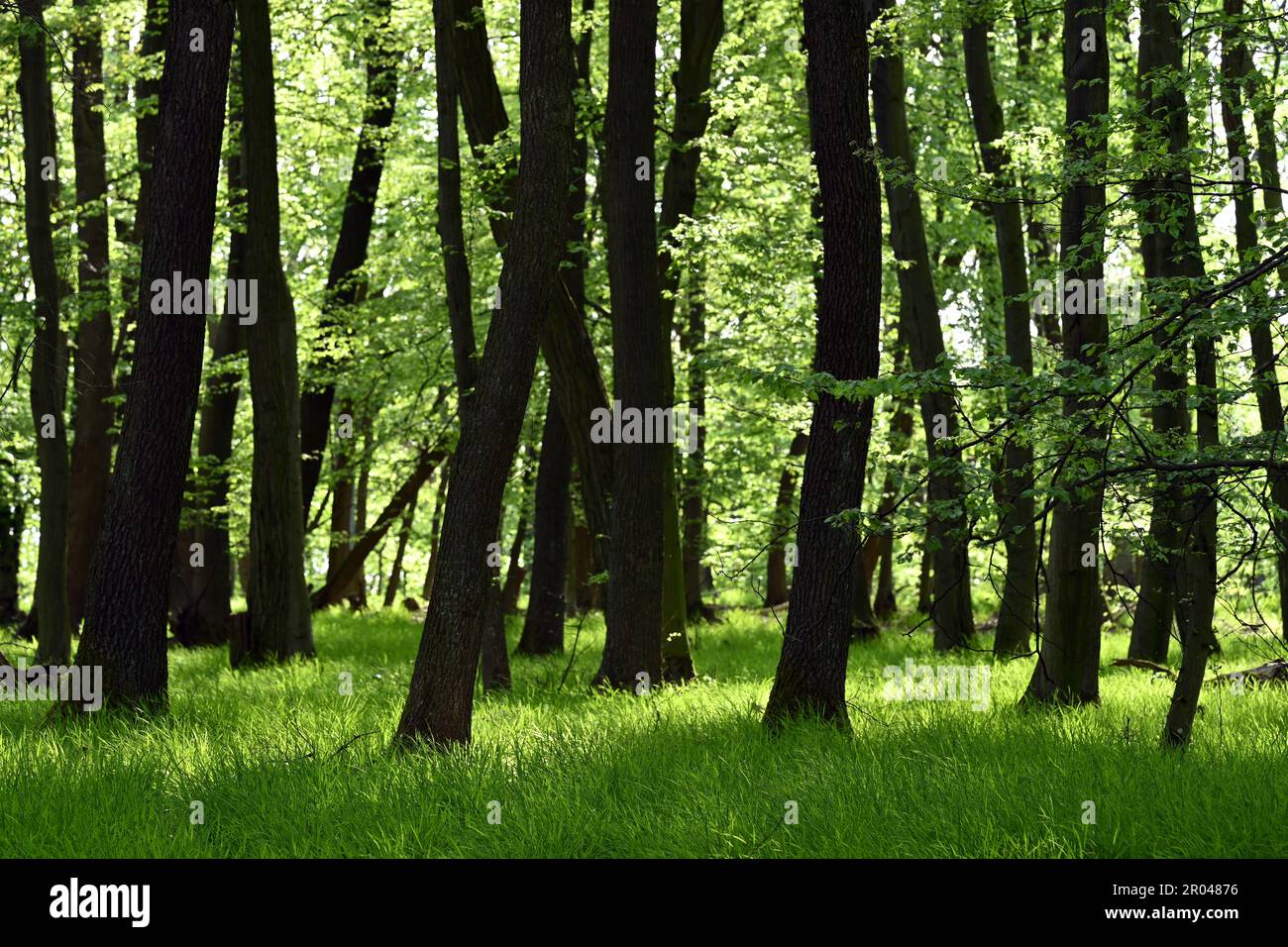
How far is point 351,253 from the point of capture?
56.6ft

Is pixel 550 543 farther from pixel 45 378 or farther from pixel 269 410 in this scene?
pixel 45 378

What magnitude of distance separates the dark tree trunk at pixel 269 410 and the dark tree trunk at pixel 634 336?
3514mm

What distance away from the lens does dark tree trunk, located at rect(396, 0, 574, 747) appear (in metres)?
7.66

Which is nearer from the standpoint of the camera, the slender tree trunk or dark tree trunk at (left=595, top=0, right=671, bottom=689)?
the slender tree trunk

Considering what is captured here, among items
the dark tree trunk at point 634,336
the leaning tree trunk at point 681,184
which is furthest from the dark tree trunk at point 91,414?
the dark tree trunk at point 634,336

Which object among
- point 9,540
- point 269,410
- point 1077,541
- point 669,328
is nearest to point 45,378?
point 269,410

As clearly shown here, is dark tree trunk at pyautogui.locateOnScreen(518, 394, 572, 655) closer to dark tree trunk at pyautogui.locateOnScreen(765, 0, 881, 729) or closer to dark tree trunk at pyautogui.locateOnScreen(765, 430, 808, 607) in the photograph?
dark tree trunk at pyautogui.locateOnScreen(765, 430, 808, 607)

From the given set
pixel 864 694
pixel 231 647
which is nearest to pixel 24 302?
pixel 231 647

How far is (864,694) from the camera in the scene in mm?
10492

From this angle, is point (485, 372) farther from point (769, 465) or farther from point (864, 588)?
point (769, 465)

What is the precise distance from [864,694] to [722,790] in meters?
4.22

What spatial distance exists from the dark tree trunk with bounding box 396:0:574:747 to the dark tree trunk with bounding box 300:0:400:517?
28.1ft

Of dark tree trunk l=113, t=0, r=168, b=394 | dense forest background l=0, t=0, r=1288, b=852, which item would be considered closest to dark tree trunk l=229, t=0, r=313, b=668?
dense forest background l=0, t=0, r=1288, b=852

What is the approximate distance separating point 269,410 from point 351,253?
17.2ft
